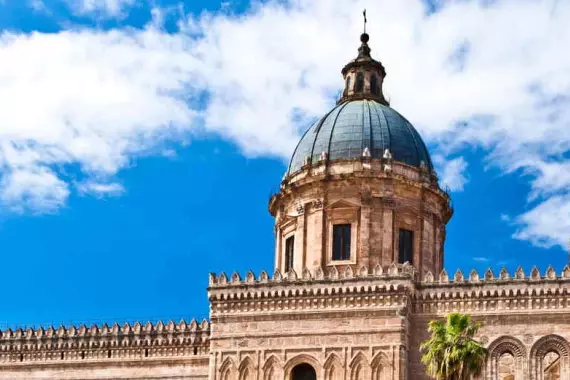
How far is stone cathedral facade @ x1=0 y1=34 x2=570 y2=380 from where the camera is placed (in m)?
40.8

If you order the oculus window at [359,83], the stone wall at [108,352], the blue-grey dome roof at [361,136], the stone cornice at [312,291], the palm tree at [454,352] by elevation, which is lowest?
the palm tree at [454,352]

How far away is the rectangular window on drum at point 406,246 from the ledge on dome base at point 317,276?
2544 mm

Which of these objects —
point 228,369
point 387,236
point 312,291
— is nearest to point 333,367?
point 312,291

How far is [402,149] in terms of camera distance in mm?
48438

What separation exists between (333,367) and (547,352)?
7936 mm

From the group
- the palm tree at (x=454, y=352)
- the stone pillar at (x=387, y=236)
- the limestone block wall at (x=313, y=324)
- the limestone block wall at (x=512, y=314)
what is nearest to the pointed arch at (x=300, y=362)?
the limestone block wall at (x=313, y=324)

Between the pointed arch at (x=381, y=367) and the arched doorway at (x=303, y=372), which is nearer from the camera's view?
the pointed arch at (x=381, y=367)

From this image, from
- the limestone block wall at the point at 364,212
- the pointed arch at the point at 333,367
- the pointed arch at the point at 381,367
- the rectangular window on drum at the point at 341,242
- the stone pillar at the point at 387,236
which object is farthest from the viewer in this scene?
the rectangular window on drum at the point at 341,242

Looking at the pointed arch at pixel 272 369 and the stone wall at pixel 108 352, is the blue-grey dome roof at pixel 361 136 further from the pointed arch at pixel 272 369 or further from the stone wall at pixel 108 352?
the pointed arch at pixel 272 369

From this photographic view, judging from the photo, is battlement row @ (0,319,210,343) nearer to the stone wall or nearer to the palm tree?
the stone wall

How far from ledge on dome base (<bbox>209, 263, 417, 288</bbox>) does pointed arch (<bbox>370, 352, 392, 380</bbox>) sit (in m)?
3.01

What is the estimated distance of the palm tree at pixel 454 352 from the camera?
33594 mm

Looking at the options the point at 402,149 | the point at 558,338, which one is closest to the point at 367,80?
the point at 402,149

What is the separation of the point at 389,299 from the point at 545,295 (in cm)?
578
